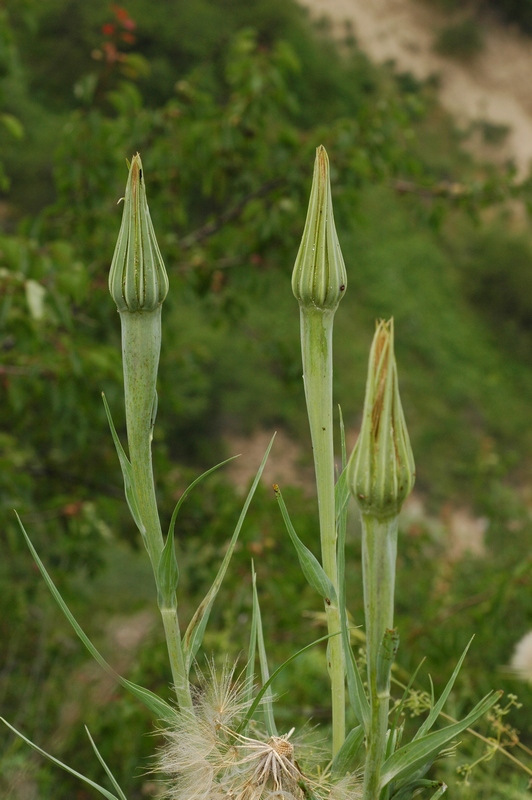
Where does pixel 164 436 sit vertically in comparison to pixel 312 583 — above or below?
below

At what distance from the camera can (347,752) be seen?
529mm

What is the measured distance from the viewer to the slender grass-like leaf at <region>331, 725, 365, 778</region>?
52 centimetres

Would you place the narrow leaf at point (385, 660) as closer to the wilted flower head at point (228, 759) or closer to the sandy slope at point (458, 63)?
the wilted flower head at point (228, 759)

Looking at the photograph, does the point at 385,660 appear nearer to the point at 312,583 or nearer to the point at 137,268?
the point at 312,583

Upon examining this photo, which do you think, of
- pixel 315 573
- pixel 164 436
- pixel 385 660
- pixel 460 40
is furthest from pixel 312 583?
pixel 460 40

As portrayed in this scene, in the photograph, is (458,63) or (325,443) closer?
(325,443)

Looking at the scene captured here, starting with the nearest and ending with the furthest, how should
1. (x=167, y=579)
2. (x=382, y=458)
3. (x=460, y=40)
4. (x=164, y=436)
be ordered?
(x=382, y=458) < (x=167, y=579) < (x=164, y=436) < (x=460, y=40)

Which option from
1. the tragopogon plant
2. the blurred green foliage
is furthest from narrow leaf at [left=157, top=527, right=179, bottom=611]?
the blurred green foliage

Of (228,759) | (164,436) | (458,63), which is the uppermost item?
(458,63)

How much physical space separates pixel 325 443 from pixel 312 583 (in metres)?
0.10

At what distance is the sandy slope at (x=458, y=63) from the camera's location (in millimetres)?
15414

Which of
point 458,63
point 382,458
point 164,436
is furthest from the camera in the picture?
point 458,63

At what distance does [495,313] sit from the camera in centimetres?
1149

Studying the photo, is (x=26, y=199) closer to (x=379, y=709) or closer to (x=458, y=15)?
(x=379, y=709)
